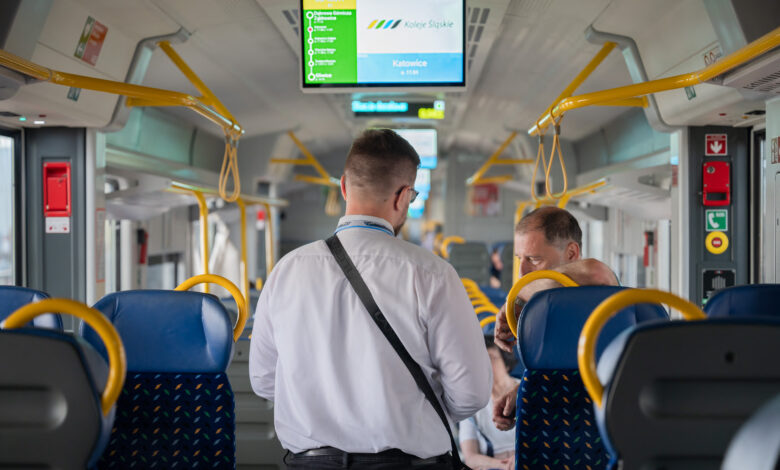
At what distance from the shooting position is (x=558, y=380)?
2.11 meters

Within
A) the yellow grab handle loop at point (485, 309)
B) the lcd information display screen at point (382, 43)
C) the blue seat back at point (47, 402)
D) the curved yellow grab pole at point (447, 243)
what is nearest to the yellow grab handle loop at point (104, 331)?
the blue seat back at point (47, 402)

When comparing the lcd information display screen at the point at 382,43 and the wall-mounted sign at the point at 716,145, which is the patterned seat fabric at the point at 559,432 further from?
the wall-mounted sign at the point at 716,145

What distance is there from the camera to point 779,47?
108 inches

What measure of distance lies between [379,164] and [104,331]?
0.85 m

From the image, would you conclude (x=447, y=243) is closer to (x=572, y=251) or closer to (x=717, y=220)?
(x=717, y=220)

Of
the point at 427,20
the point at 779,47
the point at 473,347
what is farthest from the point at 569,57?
the point at 473,347

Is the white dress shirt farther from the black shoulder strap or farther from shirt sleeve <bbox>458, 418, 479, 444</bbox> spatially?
shirt sleeve <bbox>458, 418, 479, 444</bbox>

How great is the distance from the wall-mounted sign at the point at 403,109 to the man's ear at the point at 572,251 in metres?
4.44

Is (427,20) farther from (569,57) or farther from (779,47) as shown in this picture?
(569,57)

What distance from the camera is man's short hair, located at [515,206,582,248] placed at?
3.28m

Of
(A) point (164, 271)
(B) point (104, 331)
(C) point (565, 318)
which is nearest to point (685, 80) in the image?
(C) point (565, 318)

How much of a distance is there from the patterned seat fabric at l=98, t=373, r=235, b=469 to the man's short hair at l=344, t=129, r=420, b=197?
2.98ft

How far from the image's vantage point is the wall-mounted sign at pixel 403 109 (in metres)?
7.59

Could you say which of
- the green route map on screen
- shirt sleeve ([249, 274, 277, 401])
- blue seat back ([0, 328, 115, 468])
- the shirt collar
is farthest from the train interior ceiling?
blue seat back ([0, 328, 115, 468])
